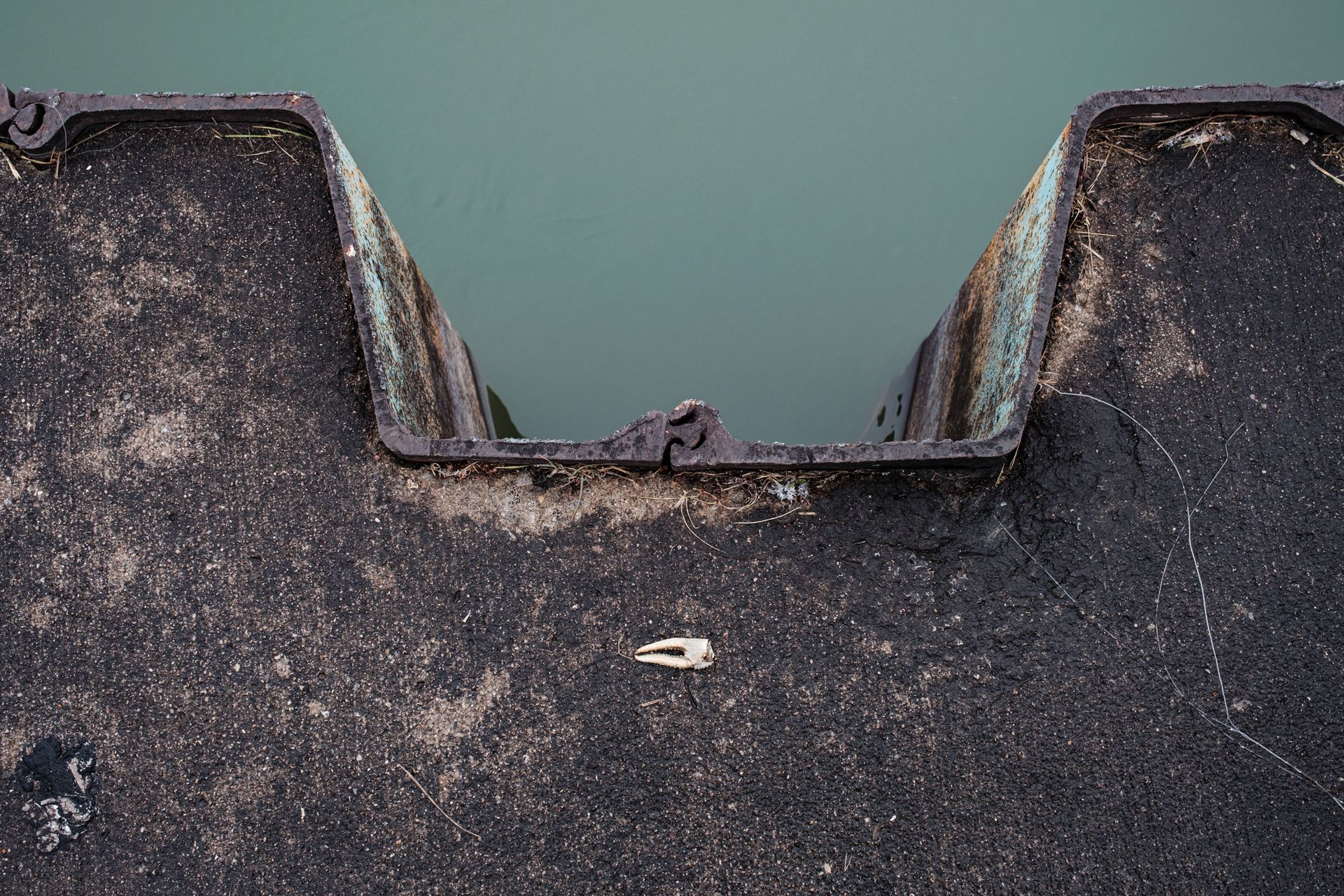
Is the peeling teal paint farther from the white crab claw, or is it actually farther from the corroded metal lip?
the white crab claw

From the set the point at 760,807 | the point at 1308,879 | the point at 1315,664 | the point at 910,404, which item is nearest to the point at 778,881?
the point at 760,807

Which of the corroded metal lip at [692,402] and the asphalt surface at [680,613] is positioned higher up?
the corroded metal lip at [692,402]

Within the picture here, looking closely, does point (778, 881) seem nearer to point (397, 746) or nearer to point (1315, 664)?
point (397, 746)

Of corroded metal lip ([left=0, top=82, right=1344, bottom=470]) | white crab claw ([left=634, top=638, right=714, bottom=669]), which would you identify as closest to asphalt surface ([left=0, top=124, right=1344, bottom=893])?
white crab claw ([left=634, top=638, right=714, bottom=669])

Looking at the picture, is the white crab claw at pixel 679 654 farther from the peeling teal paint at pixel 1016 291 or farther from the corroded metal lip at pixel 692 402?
the peeling teal paint at pixel 1016 291

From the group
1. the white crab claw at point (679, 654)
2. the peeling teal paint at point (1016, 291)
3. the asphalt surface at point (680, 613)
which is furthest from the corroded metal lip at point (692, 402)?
the white crab claw at point (679, 654)

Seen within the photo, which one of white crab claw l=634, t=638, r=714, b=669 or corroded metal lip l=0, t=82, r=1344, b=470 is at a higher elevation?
corroded metal lip l=0, t=82, r=1344, b=470
